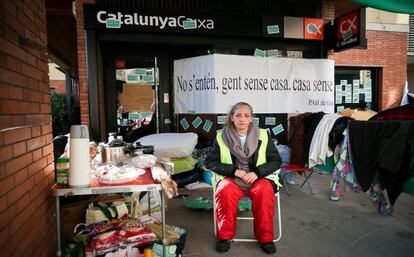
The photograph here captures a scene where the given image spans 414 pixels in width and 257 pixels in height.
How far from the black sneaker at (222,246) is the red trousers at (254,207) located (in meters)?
0.04

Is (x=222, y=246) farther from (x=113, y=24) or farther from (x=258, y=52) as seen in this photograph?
(x=258, y=52)

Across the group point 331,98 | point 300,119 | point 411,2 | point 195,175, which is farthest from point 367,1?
point 331,98

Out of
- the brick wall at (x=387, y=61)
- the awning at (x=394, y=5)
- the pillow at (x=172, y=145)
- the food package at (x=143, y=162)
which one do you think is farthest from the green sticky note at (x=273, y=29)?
the brick wall at (x=387, y=61)

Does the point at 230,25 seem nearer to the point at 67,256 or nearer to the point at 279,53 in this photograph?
the point at 279,53

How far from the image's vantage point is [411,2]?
3029 mm

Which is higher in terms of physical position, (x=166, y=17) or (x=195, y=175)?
(x=166, y=17)

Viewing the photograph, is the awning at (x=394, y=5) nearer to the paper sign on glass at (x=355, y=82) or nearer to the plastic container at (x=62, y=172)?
the plastic container at (x=62, y=172)

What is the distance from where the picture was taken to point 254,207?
2.93 m

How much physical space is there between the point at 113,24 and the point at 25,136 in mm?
3829

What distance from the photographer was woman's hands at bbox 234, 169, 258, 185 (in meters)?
2.93

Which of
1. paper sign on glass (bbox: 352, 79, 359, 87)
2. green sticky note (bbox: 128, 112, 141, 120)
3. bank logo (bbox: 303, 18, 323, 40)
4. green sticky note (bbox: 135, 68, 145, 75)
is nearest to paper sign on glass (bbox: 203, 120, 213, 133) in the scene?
green sticky note (bbox: 128, 112, 141, 120)

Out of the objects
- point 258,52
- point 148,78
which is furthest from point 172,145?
point 258,52

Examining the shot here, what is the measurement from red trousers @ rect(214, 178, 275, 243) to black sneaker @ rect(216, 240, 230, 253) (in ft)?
0.13

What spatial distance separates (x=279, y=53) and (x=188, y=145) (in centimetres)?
283
